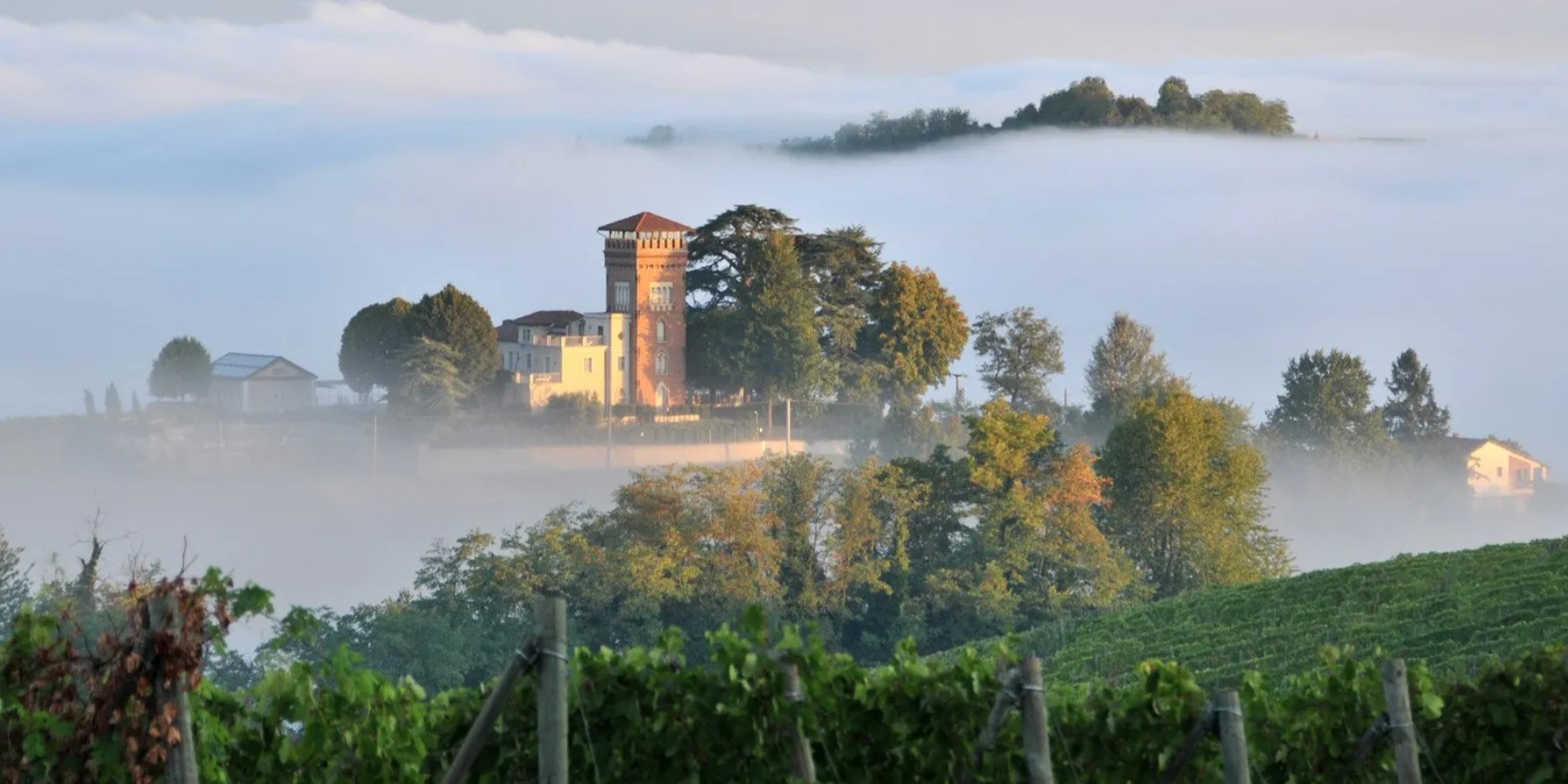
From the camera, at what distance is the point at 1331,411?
185ft

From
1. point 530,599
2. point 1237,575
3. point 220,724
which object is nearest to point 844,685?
point 220,724

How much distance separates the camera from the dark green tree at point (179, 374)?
6044 centimetres

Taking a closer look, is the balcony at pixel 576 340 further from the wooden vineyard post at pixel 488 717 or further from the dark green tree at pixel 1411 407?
the wooden vineyard post at pixel 488 717

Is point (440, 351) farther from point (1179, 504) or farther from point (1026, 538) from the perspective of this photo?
point (1026, 538)

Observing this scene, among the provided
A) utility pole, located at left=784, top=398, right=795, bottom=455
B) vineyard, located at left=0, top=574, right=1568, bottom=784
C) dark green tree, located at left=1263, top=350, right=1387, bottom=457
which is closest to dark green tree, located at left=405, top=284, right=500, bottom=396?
utility pole, located at left=784, top=398, right=795, bottom=455

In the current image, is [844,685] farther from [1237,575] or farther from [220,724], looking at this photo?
[1237,575]

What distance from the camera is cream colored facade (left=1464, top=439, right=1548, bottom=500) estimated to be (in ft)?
197

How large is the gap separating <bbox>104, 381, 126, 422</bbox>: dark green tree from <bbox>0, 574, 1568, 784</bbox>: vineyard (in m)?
56.0

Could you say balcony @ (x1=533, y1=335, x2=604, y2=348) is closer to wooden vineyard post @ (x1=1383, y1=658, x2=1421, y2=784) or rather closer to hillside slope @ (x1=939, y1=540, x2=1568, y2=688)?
hillside slope @ (x1=939, y1=540, x2=1568, y2=688)

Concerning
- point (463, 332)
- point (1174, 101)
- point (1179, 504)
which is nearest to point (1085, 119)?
point (1174, 101)

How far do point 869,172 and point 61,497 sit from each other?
102ft

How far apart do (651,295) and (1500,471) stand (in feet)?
89.5

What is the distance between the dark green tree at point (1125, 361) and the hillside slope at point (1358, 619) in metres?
33.1

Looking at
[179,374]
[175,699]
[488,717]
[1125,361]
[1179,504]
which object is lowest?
[1179,504]
